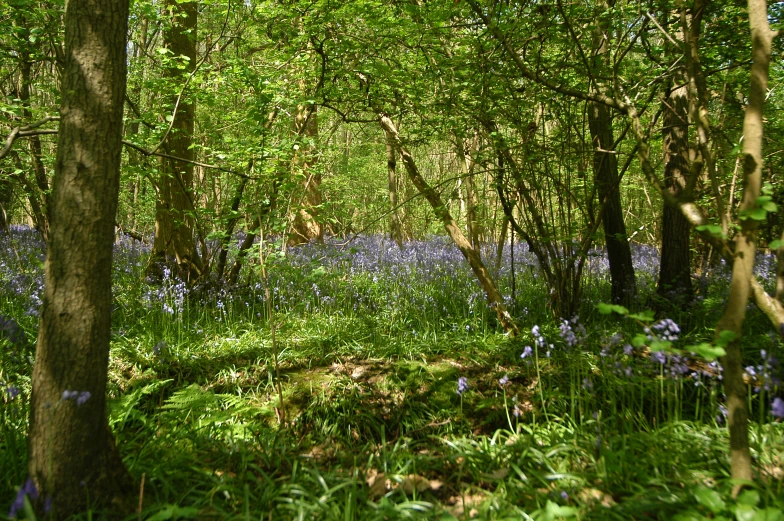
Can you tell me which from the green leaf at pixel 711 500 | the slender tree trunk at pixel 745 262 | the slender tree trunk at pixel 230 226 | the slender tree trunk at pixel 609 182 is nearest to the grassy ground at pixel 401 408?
the green leaf at pixel 711 500

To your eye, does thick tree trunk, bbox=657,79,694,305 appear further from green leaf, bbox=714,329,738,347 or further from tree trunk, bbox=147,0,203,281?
tree trunk, bbox=147,0,203,281

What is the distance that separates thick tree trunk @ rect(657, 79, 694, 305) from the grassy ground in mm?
354

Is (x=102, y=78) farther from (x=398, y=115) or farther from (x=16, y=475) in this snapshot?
(x=398, y=115)

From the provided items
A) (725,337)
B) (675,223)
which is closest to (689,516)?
(725,337)

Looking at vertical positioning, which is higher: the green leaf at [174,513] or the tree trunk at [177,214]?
the tree trunk at [177,214]

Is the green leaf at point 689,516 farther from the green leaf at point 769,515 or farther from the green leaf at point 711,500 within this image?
the green leaf at point 769,515

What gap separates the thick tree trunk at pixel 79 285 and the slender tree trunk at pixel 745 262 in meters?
2.59

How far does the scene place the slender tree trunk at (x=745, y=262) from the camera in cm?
190

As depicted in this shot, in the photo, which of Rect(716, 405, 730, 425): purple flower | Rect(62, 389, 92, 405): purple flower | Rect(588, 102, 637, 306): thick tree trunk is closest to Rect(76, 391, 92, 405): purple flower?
Rect(62, 389, 92, 405): purple flower

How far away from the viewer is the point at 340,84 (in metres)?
5.43

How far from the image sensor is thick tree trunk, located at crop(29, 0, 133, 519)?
75.9 inches

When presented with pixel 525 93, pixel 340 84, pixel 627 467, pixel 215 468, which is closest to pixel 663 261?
pixel 525 93

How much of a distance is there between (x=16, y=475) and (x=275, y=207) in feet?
9.85

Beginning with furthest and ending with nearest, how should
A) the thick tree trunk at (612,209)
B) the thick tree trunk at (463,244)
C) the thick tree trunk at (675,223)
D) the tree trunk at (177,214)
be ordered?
the tree trunk at (177,214)
the thick tree trunk at (675,223)
the thick tree trunk at (463,244)
the thick tree trunk at (612,209)
